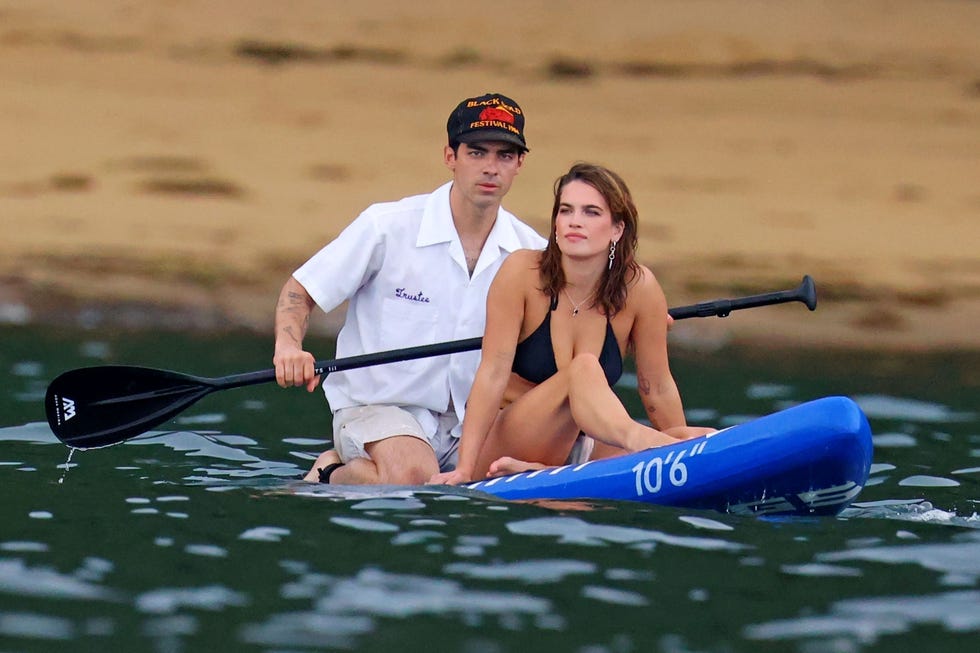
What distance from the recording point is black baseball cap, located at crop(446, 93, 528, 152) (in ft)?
21.9

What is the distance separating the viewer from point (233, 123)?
15.4 meters

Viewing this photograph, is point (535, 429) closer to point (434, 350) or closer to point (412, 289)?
point (434, 350)

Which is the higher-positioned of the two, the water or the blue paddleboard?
the blue paddleboard

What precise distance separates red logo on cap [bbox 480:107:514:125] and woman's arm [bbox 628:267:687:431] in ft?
2.39

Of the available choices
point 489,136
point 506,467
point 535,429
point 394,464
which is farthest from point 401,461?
point 489,136

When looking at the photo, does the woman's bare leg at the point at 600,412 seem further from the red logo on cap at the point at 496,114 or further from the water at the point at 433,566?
the red logo on cap at the point at 496,114

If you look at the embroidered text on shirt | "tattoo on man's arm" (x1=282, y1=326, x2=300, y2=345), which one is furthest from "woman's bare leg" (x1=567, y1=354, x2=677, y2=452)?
"tattoo on man's arm" (x1=282, y1=326, x2=300, y2=345)

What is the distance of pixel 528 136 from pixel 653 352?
8822mm

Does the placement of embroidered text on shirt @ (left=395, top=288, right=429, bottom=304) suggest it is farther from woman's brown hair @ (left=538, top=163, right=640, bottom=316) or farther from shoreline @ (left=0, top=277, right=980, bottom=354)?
shoreline @ (left=0, top=277, right=980, bottom=354)

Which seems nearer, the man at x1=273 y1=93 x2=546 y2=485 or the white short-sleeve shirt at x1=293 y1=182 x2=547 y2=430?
the man at x1=273 y1=93 x2=546 y2=485

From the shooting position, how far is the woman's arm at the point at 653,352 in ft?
21.7

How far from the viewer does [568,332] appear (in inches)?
259

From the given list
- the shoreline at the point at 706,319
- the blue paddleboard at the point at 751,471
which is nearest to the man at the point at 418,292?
the blue paddleboard at the point at 751,471

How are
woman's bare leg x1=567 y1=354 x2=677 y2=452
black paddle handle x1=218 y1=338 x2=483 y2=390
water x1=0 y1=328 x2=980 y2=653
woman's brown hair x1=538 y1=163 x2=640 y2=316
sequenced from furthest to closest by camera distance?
black paddle handle x1=218 y1=338 x2=483 y2=390
woman's brown hair x1=538 y1=163 x2=640 y2=316
woman's bare leg x1=567 y1=354 x2=677 y2=452
water x1=0 y1=328 x2=980 y2=653
